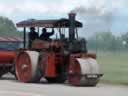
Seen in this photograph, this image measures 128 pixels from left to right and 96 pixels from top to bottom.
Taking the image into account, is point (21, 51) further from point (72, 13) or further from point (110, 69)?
point (110, 69)

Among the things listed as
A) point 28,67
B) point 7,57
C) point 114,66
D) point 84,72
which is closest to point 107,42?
point 114,66

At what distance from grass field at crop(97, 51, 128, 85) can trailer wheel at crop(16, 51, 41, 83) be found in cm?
305

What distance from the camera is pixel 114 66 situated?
29.3 metres

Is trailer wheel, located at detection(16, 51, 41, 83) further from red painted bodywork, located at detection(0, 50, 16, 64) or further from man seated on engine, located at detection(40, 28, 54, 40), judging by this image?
red painted bodywork, located at detection(0, 50, 16, 64)

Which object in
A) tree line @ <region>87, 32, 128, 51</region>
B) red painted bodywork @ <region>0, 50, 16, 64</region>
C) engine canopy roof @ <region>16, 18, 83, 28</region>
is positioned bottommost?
red painted bodywork @ <region>0, 50, 16, 64</region>

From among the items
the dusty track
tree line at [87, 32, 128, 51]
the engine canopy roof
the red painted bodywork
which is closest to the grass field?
tree line at [87, 32, 128, 51]

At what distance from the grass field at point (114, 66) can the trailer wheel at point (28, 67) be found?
10.0 ft

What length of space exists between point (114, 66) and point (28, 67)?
8029 millimetres

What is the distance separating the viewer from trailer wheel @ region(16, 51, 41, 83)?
22.1 metres

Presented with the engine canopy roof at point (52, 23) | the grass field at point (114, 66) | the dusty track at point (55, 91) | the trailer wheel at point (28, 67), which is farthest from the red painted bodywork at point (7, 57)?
the dusty track at point (55, 91)

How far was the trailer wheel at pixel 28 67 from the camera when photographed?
72.5 feet

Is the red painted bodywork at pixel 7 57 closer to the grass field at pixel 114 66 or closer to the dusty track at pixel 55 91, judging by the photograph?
the grass field at pixel 114 66

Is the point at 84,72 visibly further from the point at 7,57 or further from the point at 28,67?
the point at 7,57

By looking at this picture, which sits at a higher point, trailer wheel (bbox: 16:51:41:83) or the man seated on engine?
the man seated on engine
